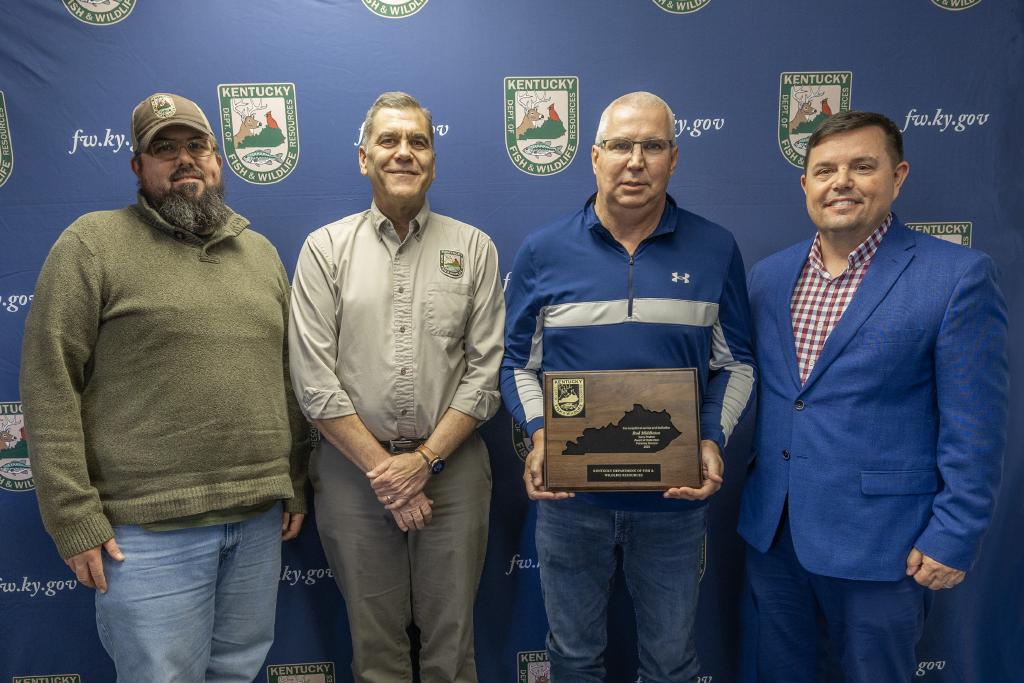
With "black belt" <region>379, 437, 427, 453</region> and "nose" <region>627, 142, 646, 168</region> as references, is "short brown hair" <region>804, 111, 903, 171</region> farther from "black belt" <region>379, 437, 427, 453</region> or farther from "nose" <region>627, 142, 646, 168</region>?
"black belt" <region>379, 437, 427, 453</region>

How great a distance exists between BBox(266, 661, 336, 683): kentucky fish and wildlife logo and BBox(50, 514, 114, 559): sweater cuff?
1.07m

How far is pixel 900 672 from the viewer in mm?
1599

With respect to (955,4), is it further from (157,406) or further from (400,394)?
(157,406)

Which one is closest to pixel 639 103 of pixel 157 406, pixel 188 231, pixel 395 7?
pixel 395 7

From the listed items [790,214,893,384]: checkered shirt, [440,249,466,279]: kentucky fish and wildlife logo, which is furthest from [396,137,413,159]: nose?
[790,214,893,384]: checkered shirt

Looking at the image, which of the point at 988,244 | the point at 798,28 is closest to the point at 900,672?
the point at 988,244

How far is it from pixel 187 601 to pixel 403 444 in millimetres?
674

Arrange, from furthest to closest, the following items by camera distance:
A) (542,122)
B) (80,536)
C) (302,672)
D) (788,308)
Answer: (302,672) → (542,122) → (788,308) → (80,536)

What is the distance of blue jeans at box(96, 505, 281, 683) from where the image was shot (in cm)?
154

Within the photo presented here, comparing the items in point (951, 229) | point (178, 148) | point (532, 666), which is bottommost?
point (532, 666)

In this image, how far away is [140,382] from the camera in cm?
155

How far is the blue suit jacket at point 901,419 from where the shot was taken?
149 centimetres

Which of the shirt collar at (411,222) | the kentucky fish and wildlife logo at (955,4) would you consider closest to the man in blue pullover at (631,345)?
Result: the shirt collar at (411,222)

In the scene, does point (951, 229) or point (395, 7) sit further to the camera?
point (951, 229)
